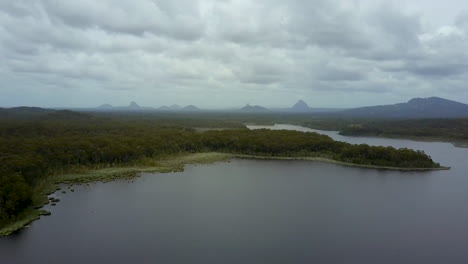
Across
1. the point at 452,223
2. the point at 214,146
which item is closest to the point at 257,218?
the point at 452,223

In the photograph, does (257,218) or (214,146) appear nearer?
(257,218)

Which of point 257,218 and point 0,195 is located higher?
point 0,195

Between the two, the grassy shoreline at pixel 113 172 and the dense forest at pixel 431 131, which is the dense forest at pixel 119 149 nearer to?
the grassy shoreline at pixel 113 172

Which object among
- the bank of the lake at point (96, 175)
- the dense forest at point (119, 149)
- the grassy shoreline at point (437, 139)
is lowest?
the bank of the lake at point (96, 175)

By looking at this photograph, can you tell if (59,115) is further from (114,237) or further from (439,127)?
(439,127)

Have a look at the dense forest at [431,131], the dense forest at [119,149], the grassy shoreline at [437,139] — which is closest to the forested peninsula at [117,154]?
the dense forest at [119,149]

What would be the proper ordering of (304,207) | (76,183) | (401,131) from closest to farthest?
(304,207), (76,183), (401,131)

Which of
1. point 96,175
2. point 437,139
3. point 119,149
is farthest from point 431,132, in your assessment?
point 96,175
